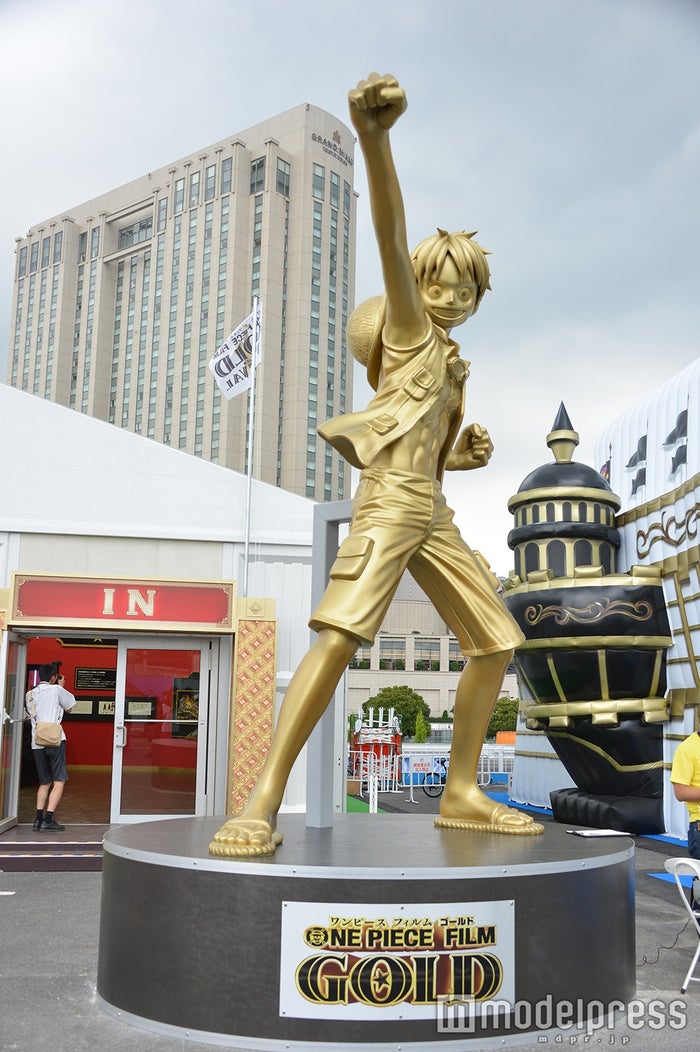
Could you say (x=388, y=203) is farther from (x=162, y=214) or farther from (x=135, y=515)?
(x=162, y=214)

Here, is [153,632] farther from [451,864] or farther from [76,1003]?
[451,864]

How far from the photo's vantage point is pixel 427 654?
6144cm

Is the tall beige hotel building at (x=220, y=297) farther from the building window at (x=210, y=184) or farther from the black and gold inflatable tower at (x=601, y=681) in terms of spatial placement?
the black and gold inflatable tower at (x=601, y=681)

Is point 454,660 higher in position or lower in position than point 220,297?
lower

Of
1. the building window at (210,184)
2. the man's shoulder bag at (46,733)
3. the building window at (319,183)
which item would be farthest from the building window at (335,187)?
the man's shoulder bag at (46,733)

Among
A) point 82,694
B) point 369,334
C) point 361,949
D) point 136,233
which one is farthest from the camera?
point 136,233

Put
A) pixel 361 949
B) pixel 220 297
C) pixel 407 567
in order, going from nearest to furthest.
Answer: pixel 361 949
pixel 407 567
pixel 220 297

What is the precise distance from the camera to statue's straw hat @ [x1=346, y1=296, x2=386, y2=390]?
189 inches

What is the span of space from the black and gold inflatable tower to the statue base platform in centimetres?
Result: 729

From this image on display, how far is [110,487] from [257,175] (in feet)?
180

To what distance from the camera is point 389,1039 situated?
Answer: 3459 millimetres

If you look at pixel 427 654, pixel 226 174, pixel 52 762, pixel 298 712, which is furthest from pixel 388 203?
pixel 226 174

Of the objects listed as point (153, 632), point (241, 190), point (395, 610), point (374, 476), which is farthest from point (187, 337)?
point (374, 476)

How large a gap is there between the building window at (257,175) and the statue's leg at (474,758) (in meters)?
60.8
